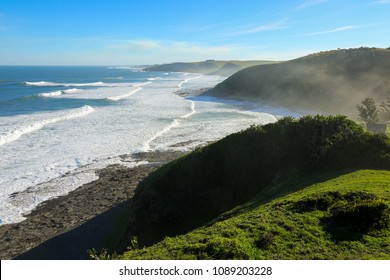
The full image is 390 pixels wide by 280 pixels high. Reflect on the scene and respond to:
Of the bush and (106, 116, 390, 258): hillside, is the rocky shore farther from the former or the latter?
the bush

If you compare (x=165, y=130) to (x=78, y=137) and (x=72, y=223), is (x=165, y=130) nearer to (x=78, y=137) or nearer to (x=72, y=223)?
(x=78, y=137)

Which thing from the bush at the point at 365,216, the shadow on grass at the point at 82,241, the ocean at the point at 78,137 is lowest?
the shadow on grass at the point at 82,241

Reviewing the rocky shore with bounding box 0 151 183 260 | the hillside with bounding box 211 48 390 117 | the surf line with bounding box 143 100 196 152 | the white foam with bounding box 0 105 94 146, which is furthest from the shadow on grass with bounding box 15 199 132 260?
the hillside with bounding box 211 48 390 117

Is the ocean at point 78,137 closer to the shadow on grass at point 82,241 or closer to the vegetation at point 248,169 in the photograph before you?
the shadow on grass at point 82,241

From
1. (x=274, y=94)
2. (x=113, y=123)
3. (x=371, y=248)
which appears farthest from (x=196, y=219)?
(x=274, y=94)

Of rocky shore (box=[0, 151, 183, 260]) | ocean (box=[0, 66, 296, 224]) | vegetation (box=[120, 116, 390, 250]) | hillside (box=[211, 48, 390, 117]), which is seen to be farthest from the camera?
hillside (box=[211, 48, 390, 117])

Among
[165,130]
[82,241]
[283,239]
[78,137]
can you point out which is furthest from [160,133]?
[283,239]

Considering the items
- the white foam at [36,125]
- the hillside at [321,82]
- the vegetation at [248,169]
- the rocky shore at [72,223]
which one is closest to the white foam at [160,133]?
the rocky shore at [72,223]

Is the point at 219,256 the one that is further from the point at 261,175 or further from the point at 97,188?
the point at 97,188
